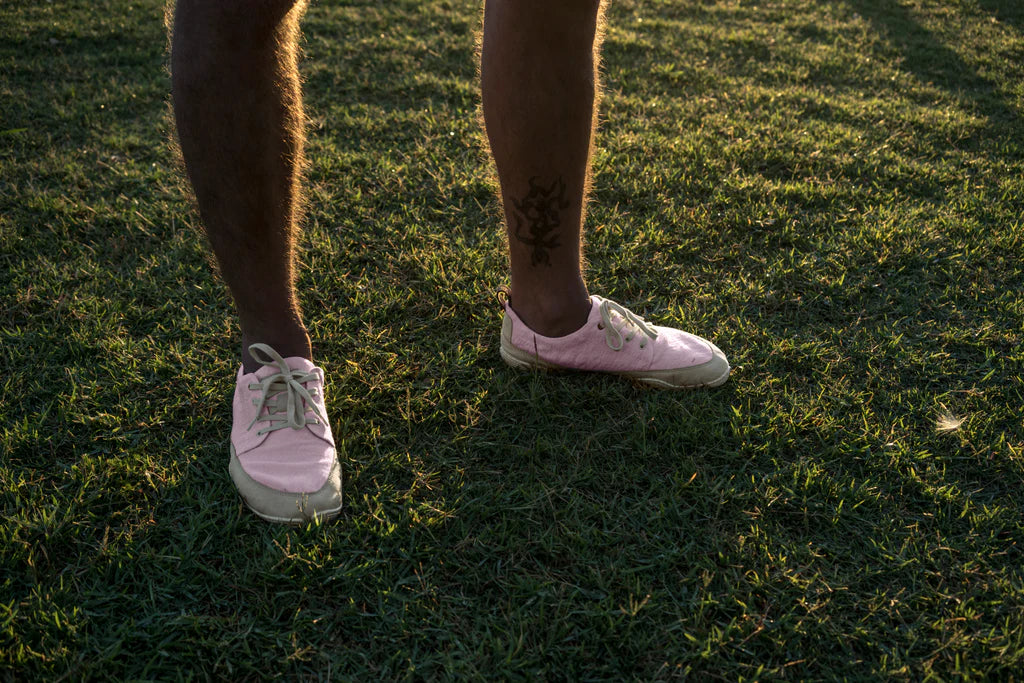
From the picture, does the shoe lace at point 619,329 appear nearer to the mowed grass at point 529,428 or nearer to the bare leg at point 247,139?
the mowed grass at point 529,428

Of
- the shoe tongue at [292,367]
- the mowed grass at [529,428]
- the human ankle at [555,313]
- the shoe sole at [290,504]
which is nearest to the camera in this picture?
the mowed grass at [529,428]

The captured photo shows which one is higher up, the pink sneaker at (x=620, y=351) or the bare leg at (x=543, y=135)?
the bare leg at (x=543, y=135)

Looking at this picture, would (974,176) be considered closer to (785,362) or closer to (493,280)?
(785,362)

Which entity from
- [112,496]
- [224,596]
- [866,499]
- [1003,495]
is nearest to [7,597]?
[112,496]

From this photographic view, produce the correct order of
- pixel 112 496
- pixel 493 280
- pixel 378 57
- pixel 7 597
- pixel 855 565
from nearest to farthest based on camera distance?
pixel 7 597, pixel 855 565, pixel 112 496, pixel 493 280, pixel 378 57

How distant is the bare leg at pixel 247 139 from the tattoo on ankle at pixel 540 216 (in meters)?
0.51

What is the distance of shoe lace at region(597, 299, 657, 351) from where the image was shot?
174 cm

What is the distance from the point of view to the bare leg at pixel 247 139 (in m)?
1.25

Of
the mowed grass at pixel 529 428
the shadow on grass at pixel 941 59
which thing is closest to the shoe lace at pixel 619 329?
the mowed grass at pixel 529 428

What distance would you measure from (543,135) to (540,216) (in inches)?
7.4

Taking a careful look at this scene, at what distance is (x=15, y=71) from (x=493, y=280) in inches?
136

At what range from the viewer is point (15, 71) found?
12.8 feet

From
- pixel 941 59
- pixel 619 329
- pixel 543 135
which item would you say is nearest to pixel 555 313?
pixel 619 329

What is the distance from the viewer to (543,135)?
1.54 meters
